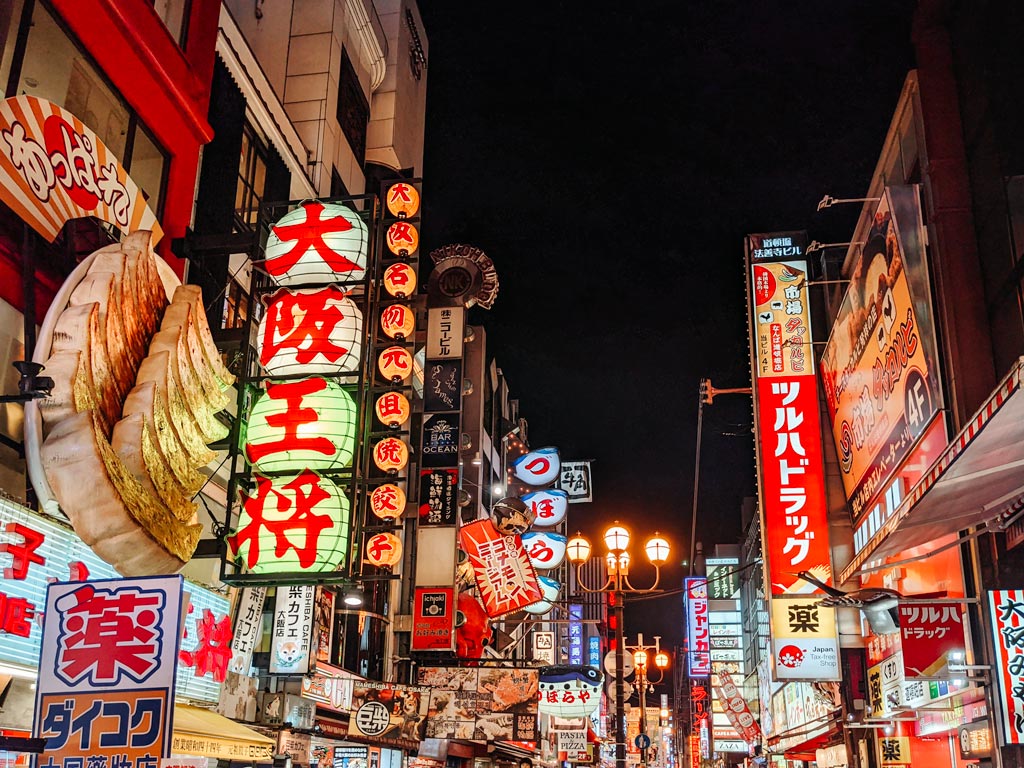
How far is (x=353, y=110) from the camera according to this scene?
1123 inches

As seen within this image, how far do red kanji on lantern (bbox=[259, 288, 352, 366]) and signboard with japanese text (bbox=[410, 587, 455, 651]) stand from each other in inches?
524

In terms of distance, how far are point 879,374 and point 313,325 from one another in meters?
10.3

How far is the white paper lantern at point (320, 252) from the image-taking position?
47.8ft

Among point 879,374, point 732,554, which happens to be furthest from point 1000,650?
point 732,554

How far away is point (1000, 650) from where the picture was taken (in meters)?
10.4

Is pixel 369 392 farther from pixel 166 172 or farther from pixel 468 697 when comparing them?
pixel 468 697

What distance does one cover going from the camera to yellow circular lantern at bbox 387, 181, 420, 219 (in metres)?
21.3

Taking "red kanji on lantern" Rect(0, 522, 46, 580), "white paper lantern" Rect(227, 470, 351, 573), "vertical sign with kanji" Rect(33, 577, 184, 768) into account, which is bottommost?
"vertical sign with kanji" Rect(33, 577, 184, 768)

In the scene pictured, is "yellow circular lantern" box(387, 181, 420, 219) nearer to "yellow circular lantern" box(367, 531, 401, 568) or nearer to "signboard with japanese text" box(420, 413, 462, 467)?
"yellow circular lantern" box(367, 531, 401, 568)

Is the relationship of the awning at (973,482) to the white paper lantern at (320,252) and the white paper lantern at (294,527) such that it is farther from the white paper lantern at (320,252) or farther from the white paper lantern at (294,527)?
the white paper lantern at (320,252)

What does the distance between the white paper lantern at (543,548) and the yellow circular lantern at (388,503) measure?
13.3 metres

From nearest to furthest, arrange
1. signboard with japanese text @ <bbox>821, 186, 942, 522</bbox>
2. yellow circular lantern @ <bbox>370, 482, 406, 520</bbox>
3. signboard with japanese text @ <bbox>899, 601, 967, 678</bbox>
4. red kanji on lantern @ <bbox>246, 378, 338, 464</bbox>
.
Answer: signboard with japanese text @ <bbox>899, 601, 967, 678</bbox> → red kanji on lantern @ <bbox>246, 378, 338, 464</bbox> → signboard with japanese text @ <bbox>821, 186, 942, 522</bbox> → yellow circular lantern @ <bbox>370, 482, 406, 520</bbox>

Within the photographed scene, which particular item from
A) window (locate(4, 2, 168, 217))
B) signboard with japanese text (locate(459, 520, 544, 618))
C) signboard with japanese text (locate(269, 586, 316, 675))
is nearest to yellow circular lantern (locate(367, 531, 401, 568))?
signboard with japanese text (locate(269, 586, 316, 675))

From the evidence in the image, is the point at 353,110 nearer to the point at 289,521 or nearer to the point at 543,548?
the point at 543,548
